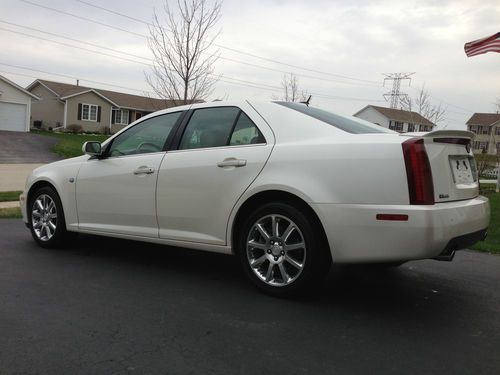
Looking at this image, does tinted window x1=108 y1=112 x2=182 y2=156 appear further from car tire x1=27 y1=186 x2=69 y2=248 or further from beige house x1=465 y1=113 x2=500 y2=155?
beige house x1=465 y1=113 x2=500 y2=155

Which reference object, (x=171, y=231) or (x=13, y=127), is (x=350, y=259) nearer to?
(x=171, y=231)

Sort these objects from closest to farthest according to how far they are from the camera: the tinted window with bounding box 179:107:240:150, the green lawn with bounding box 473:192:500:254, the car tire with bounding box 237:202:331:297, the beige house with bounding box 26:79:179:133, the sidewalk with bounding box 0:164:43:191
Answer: the car tire with bounding box 237:202:331:297 → the tinted window with bounding box 179:107:240:150 → the green lawn with bounding box 473:192:500:254 → the sidewalk with bounding box 0:164:43:191 → the beige house with bounding box 26:79:179:133

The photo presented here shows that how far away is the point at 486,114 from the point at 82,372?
286ft

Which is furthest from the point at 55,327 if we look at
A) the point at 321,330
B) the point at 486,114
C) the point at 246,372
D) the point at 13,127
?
the point at 486,114

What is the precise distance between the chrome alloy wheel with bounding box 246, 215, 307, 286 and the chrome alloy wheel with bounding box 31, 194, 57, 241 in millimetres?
2759

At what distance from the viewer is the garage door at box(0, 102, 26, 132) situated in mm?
38125

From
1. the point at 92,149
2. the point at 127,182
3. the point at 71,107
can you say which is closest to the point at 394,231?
the point at 127,182

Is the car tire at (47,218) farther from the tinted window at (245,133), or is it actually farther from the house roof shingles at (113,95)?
the house roof shingles at (113,95)

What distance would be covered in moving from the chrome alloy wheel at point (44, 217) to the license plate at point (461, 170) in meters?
4.27

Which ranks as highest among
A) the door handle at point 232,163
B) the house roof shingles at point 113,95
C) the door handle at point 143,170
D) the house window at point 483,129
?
the house window at point 483,129

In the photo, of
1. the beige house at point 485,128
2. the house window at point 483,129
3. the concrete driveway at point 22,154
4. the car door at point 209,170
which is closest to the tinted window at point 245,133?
the car door at point 209,170

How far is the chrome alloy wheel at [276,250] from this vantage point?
3988 millimetres

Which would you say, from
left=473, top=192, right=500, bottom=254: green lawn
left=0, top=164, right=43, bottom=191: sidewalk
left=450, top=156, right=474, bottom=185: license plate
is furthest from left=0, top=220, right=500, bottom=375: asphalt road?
left=0, top=164, right=43, bottom=191: sidewalk

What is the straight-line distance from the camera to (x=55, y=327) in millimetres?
3412
